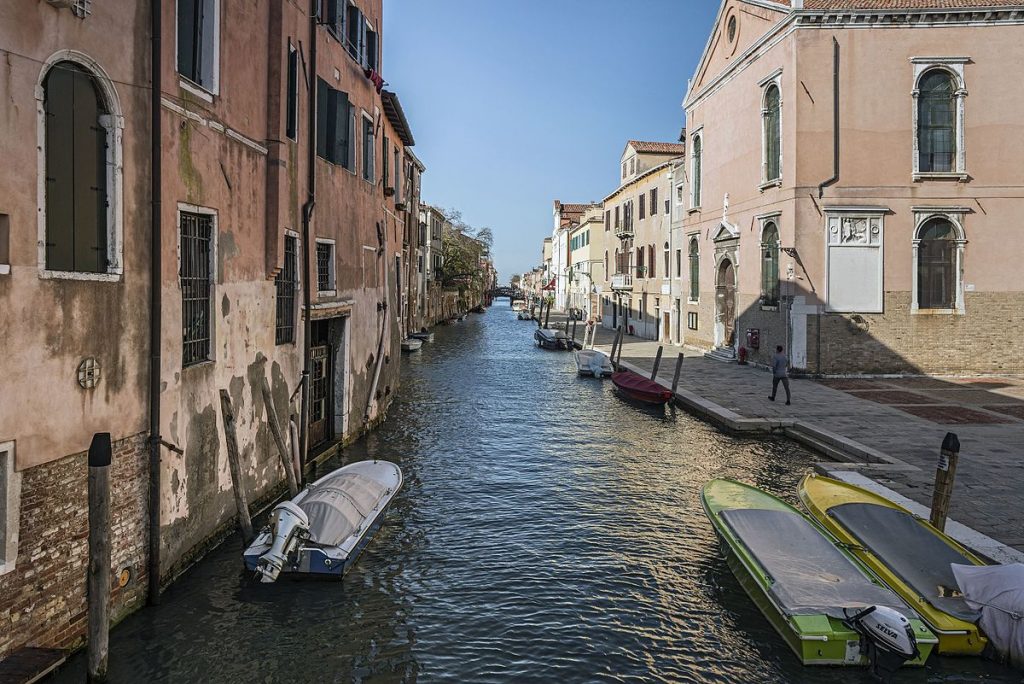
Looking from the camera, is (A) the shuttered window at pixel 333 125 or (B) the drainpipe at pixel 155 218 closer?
(B) the drainpipe at pixel 155 218

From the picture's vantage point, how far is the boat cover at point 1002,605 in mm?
6734

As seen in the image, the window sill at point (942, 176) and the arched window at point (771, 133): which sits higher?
the arched window at point (771, 133)

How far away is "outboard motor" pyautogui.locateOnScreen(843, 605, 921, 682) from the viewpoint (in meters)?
6.63

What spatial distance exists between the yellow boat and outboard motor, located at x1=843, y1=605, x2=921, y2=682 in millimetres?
595

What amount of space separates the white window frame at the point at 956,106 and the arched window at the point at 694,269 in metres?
11.9

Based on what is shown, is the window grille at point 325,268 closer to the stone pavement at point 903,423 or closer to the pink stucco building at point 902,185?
the stone pavement at point 903,423

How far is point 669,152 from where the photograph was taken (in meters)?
47.4

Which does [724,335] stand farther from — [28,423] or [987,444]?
[28,423]

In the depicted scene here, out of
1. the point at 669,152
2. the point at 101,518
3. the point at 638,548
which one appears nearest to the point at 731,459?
the point at 638,548

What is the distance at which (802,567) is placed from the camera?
8.10 meters

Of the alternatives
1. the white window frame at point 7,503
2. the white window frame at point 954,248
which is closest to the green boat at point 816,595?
the white window frame at point 7,503

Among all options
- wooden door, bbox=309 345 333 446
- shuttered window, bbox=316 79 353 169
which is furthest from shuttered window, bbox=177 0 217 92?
wooden door, bbox=309 345 333 446

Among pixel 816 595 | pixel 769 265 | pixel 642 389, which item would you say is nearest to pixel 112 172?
pixel 816 595

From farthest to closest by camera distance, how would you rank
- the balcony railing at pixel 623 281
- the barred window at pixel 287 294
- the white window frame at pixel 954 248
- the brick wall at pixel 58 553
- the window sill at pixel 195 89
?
the balcony railing at pixel 623 281
the white window frame at pixel 954 248
the barred window at pixel 287 294
the window sill at pixel 195 89
the brick wall at pixel 58 553
